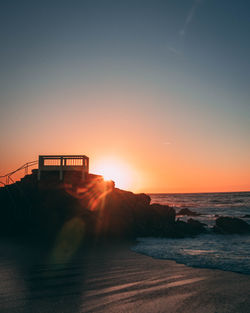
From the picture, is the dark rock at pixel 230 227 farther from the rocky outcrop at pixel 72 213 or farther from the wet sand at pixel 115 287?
the wet sand at pixel 115 287

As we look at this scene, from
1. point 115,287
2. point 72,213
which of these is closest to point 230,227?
point 72,213

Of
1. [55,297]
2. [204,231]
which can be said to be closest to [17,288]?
[55,297]

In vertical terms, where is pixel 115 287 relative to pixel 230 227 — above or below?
above

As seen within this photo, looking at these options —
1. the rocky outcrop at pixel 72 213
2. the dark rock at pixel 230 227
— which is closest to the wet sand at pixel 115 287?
the rocky outcrop at pixel 72 213

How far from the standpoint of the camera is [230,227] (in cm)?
2319

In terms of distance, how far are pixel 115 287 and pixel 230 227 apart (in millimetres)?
19001

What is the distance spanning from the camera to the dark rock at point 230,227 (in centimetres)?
2295

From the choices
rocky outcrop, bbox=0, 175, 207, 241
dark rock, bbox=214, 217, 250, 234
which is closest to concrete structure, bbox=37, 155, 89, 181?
rocky outcrop, bbox=0, 175, 207, 241

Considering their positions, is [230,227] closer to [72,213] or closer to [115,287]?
[72,213]

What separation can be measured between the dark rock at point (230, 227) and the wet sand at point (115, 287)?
14135mm

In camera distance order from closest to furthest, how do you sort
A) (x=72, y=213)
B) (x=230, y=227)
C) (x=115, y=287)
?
(x=115, y=287), (x=72, y=213), (x=230, y=227)

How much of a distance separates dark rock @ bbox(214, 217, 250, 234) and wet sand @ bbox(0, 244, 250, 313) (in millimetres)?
14135

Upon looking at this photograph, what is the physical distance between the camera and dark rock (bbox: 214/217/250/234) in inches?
904

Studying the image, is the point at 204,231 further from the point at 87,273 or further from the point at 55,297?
the point at 55,297
